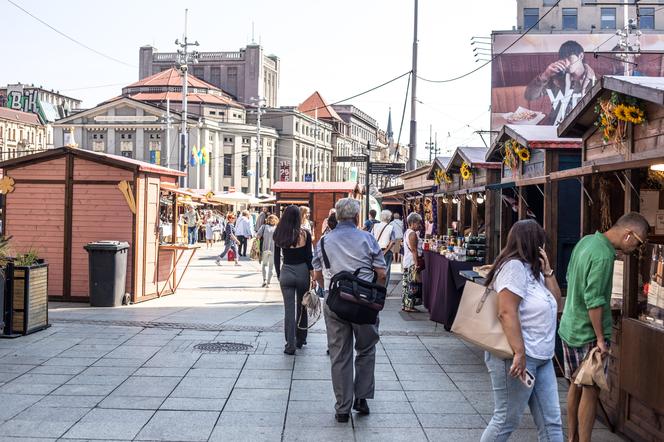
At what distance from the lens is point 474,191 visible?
14.6 m

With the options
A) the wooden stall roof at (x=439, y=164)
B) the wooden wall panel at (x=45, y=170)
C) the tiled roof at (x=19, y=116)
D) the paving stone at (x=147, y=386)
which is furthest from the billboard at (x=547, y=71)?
the tiled roof at (x=19, y=116)

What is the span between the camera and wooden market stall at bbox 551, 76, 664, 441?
5.61 metres

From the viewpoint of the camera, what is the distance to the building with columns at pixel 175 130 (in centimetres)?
8088

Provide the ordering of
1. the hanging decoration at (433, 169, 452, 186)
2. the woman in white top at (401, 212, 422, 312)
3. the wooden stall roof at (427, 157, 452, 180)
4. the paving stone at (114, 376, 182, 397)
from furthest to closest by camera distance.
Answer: the wooden stall roof at (427, 157, 452, 180) → the hanging decoration at (433, 169, 452, 186) → the woman in white top at (401, 212, 422, 312) → the paving stone at (114, 376, 182, 397)

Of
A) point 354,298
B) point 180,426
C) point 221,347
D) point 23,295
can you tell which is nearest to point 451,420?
point 354,298

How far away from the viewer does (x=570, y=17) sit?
61562 mm

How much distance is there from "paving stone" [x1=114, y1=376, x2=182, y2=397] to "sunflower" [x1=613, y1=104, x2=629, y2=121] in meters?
4.60

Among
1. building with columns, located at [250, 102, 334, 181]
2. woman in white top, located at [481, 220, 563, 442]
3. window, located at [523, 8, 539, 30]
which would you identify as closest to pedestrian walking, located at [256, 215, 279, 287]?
woman in white top, located at [481, 220, 563, 442]

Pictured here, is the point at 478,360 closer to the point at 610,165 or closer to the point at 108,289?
the point at 610,165

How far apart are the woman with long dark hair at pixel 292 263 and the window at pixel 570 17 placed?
57712 mm

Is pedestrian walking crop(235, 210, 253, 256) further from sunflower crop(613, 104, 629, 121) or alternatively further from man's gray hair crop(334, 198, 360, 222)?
sunflower crop(613, 104, 629, 121)

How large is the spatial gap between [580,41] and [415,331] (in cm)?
3754

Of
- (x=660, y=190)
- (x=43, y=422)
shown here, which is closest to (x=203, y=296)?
(x=43, y=422)

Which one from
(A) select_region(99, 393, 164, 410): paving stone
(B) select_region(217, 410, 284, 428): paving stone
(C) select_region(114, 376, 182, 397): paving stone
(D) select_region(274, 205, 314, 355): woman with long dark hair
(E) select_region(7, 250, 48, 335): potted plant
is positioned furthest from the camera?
(E) select_region(7, 250, 48, 335): potted plant
